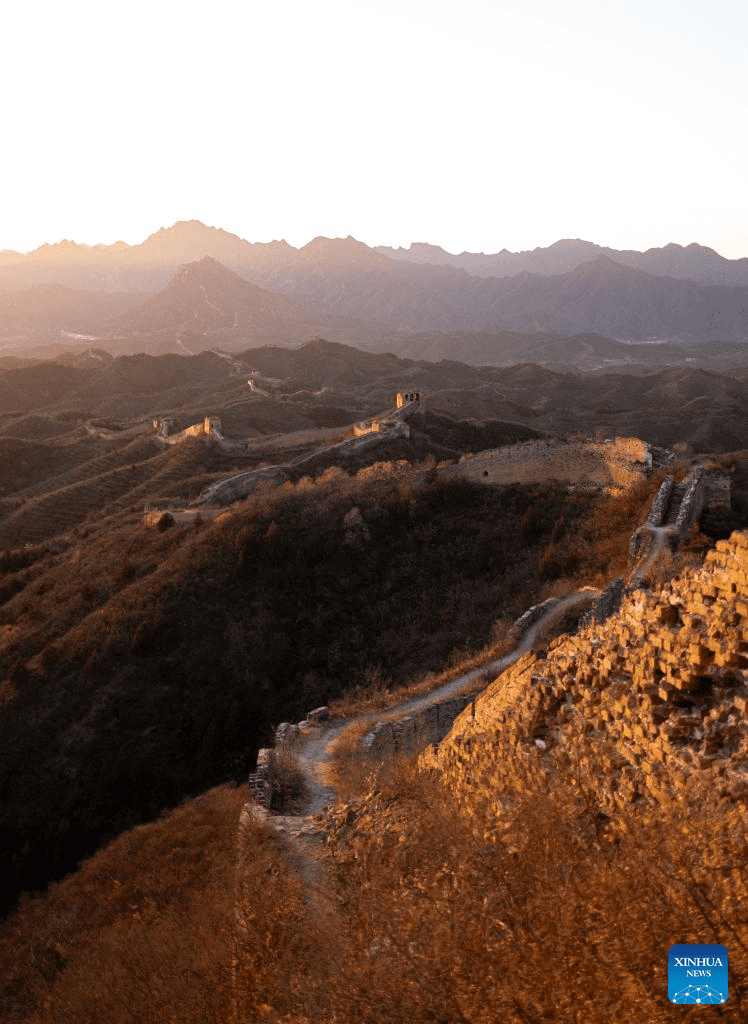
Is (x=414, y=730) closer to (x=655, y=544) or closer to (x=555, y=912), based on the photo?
(x=655, y=544)

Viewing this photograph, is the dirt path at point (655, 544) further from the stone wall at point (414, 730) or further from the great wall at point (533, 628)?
the stone wall at point (414, 730)

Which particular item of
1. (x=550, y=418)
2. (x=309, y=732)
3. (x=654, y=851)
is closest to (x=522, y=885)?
(x=654, y=851)

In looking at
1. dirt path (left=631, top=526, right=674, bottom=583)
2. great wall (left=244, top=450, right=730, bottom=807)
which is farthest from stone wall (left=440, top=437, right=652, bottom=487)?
dirt path (left=631, top=526, right=674, bottom=583)

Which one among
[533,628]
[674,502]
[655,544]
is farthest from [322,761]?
[674,502]

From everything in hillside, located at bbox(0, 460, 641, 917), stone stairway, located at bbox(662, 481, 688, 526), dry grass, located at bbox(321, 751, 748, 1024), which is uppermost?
dry grass, located at bbox(321, 751, 748, 1024)

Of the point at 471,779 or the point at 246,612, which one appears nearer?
the point at 471,779

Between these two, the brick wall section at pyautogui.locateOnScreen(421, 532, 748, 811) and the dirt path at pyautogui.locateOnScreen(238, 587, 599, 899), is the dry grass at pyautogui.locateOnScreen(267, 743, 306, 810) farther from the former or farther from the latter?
the brick wall section at pyautogui.locateOnScreen(421, 532, 748, 811)

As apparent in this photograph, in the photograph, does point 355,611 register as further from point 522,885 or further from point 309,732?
point 522,885
